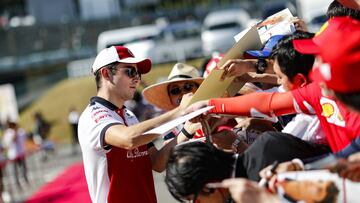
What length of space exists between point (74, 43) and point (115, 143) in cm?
3679

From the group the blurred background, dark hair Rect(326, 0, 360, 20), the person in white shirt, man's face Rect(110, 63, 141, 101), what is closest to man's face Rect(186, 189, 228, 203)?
man's face Rect(110, 63, 141, 101)

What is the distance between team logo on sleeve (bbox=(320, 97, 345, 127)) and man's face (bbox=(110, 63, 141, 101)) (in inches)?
49.4

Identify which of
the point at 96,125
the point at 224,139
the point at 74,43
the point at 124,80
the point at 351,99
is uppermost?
the point at 351,99

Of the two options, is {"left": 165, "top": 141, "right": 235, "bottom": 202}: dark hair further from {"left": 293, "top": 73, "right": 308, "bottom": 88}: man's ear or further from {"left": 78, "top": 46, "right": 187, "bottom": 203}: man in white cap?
{"left": 78, "top": 46, "right": 187, "bottom": 203}: man in white cap

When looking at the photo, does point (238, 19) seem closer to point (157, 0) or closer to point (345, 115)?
point (157, 0)

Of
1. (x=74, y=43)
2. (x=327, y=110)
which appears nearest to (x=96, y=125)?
(x=327, y=110)

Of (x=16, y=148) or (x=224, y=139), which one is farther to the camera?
(x=16, y=148)

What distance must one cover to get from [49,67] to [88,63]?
6427 mm

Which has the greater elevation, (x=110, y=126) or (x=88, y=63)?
(x=110, y=126)

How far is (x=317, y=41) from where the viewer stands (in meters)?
2.56

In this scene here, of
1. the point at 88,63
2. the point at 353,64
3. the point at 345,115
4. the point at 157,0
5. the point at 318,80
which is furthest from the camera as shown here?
the point at 157,0

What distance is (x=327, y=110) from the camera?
2.92 metres

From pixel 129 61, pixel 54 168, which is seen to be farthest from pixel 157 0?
pixel 129 61

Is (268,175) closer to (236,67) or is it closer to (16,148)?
(236,67)
